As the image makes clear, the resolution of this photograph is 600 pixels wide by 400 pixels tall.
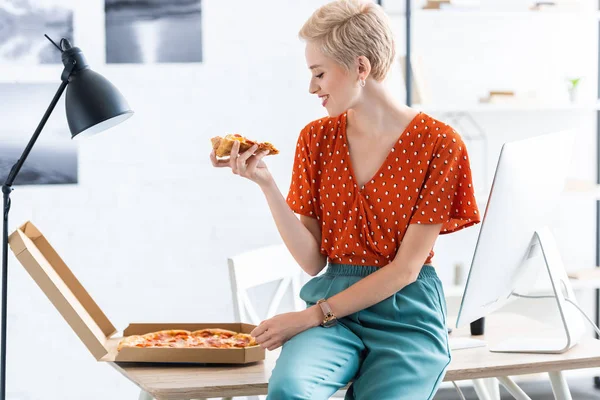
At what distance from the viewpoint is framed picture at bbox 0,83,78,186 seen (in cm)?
314

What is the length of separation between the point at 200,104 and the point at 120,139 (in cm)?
33

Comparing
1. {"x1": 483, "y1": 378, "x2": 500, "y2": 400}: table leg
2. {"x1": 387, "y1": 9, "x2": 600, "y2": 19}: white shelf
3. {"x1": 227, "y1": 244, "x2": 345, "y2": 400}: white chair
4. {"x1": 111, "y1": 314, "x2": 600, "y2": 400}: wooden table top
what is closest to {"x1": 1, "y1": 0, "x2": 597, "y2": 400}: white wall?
{"x1": 387, "y1": 9, "x2": 600, "y2": 19}: white shelf

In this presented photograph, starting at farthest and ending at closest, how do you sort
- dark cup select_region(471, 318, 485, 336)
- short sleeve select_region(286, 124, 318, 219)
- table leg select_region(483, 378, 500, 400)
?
1. table leg select_region(483, 378, 500, 400)
2. dark cup select_region(471, 318, 485, 336)
3. short sleeve select_region(286, 124, 318, 219)

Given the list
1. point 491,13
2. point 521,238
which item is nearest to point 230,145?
point 521,238

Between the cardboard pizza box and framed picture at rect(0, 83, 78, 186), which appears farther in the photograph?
framed picture at rect(0, 83, 78, 186)

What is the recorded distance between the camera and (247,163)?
1.87m

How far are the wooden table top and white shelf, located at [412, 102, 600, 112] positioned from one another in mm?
1423

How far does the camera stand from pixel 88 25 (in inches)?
126

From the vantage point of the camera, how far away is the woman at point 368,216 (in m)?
1.76

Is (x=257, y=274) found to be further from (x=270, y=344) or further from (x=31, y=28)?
(x=31, y=28)

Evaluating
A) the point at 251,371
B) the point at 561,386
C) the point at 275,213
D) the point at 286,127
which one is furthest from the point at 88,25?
the point at 561,386

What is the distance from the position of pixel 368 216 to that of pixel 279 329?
0.31 meters

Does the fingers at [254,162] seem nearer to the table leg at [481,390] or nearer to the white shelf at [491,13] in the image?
the table leg at [481,390]

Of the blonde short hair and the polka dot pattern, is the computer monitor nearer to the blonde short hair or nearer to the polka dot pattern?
the polka dot pattern
